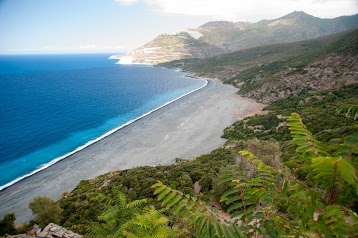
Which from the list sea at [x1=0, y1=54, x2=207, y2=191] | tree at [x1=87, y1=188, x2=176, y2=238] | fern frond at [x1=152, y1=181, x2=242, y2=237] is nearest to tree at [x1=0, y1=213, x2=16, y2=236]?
tree at [x1=87, y1=188, x2=176, y2=238]

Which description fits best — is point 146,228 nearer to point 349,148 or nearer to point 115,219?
point 115,219

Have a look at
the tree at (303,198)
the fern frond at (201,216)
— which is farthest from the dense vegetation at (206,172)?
the fern frond at (201,216)

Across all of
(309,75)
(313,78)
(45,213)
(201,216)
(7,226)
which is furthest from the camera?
(309,75)

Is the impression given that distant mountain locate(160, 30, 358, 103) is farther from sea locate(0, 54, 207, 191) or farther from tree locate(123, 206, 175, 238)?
tree locate(123, 206, 175, 238)

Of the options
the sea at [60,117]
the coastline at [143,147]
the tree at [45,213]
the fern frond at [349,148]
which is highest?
the fern frond at [349,148]

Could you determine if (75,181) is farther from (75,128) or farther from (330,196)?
(330,196)

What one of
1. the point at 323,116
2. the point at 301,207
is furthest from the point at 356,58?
the point at 301,207

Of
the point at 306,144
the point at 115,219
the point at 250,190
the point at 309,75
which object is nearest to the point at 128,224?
the point at 115,219

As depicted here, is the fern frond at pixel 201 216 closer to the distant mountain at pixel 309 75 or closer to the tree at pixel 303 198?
the tree at pixel 303 198
